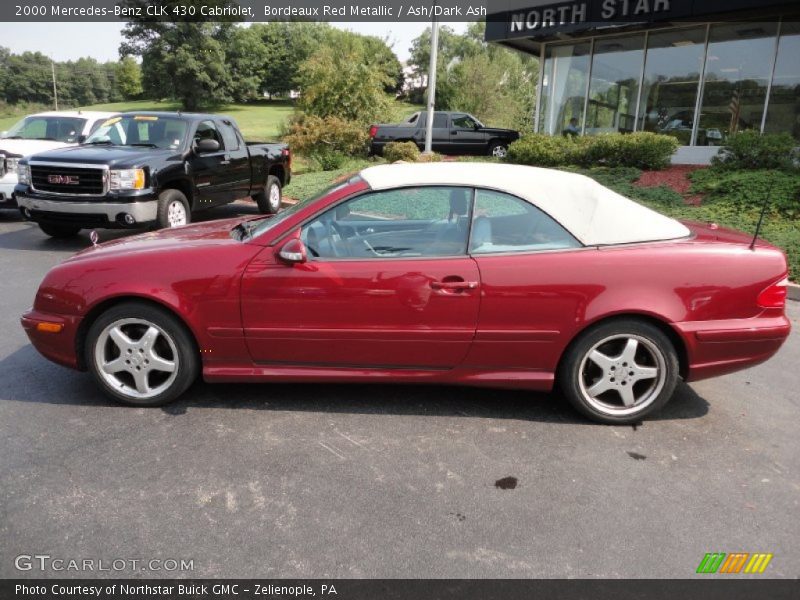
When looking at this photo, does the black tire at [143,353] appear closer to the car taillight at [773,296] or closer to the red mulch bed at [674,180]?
the car taillight at [773,296]

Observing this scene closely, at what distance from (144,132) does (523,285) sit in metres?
7.47

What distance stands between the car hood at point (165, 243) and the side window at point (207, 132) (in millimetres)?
5538

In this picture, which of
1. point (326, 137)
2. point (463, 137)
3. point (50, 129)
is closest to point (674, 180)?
point (326, 137)

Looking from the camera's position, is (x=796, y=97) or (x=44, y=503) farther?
(x=796, y=97)

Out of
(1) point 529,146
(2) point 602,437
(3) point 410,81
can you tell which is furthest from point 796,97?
(3) point 410,81

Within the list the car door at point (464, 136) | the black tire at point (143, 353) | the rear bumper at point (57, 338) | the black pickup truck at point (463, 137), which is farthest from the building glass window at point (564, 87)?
the rear bumper at point (57, 338)

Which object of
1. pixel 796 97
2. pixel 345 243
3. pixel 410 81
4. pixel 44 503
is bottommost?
pixel 44 503

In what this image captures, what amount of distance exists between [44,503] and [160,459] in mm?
559

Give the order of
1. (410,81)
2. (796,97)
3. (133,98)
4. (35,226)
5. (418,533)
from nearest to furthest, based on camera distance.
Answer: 1. (418,533)
2. (35,226)
3. (796,97)
4. (410,81)
5. (133,98)

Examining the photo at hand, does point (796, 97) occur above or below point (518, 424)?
above

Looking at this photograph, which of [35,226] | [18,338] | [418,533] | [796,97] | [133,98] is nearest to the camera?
[418,533]

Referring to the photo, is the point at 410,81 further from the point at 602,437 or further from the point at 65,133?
the point at 602,437

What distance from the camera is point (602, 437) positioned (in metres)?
3.62

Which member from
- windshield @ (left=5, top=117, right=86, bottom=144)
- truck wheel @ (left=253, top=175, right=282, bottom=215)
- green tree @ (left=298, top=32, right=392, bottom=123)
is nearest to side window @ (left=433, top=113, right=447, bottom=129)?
green tree @ (left=298, top=32, right=392, bottom=123)
